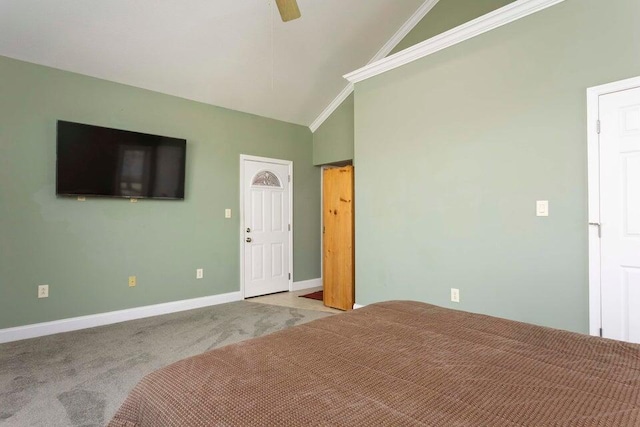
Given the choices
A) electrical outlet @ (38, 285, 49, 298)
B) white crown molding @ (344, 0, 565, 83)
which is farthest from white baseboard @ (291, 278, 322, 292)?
white crown molding @ (344, 0, 565, 83)

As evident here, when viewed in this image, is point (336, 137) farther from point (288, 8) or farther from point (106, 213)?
point (106, 213)

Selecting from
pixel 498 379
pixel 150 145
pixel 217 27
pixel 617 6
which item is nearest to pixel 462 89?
pixel 617 6

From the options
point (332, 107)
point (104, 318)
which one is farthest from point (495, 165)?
point (104, 318)

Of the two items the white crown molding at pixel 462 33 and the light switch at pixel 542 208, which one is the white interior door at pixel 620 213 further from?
the white crown molding at pixel 462 33

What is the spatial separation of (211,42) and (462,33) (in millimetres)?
2469

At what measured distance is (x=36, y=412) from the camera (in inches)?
75.6

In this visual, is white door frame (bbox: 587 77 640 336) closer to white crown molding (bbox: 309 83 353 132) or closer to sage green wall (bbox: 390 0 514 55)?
sage green wall (bbox: 390 0 514 55)

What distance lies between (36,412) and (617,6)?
4459 millimetres

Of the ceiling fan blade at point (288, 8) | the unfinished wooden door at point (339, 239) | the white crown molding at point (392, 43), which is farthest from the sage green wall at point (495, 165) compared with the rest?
A: the ceiling fan blade at point (288, 8)

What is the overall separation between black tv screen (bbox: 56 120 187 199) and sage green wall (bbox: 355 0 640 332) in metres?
2.35

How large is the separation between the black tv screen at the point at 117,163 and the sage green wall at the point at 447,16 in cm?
318

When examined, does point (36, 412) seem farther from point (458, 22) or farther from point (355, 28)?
point (458, 22)

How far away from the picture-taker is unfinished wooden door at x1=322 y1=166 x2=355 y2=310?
4078 mm

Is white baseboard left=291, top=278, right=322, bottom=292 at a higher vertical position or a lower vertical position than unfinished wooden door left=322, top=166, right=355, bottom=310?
lower
